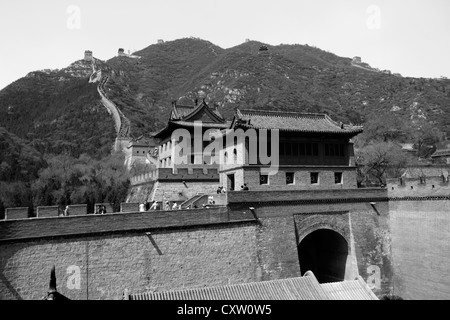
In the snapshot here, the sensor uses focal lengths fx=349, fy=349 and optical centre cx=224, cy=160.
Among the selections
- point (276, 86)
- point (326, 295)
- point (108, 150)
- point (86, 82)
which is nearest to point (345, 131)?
point (326, 295)

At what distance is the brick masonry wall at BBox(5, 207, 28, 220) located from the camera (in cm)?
1477

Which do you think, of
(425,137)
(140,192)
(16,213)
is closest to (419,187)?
(140,192)

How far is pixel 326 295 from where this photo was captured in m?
11.8

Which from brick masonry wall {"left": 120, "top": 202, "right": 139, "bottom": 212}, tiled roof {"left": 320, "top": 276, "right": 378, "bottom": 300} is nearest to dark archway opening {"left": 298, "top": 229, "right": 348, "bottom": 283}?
tiled roof {"left": 320, "top": 276, "right": 378, "bottom": 300}

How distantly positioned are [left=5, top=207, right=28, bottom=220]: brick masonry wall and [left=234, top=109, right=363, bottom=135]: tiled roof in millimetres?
13063

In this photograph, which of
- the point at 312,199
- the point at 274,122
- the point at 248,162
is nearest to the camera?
the point at 312,199

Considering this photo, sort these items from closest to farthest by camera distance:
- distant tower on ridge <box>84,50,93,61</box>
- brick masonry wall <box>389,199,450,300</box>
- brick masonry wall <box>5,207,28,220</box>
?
brick masonry wall <box>5,207,28,220</box>
brick masonry wall <box>389,199,450,300</box>
distant tower on ridge <box>84,50,93,61</box>

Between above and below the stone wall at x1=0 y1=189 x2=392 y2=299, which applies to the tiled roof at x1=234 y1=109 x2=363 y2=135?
above

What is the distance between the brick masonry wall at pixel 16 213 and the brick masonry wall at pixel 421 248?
21526 mm

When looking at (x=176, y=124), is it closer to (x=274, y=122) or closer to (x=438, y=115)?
(x=274, y=122)

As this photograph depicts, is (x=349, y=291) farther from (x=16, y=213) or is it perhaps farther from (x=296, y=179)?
(x=16, y=213)

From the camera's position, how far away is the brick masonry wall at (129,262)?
46.6 feet

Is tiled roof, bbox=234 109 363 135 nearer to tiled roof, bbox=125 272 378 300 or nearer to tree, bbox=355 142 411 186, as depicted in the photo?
tiled roof, bbox=125 272 378 300

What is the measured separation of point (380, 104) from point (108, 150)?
59.5 meters
